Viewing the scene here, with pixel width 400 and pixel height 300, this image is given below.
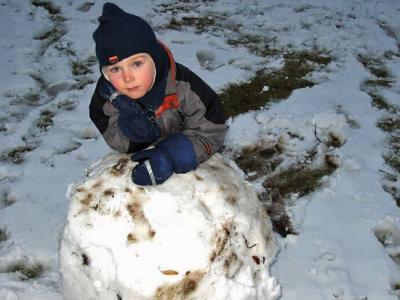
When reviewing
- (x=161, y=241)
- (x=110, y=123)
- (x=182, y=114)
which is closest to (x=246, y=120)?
(x=182, y=114)

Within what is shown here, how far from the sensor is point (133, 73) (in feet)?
7.06

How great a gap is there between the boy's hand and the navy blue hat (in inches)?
17.4

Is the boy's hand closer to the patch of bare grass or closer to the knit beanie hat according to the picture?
the knit beanie hat

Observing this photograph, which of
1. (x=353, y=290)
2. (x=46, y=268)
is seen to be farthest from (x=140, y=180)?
(x=353, y=290)

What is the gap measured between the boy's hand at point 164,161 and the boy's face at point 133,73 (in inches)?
11.7

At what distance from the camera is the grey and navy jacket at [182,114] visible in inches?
92.9

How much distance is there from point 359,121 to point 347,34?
5.73ft

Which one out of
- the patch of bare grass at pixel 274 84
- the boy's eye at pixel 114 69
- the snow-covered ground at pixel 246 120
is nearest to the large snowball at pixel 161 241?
the boy's eye at pixel 114 69

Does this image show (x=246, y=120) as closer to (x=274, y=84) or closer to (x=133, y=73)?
(x=274, y=84)

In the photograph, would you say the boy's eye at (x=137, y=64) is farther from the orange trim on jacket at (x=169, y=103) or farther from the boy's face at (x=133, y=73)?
the orange trim on jacket at (x=169, y=103)

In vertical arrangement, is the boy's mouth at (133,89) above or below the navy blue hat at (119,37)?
below

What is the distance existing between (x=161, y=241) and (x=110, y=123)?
0.77 m

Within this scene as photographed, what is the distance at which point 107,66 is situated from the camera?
85.0 inches

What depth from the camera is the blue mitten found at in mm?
2293
